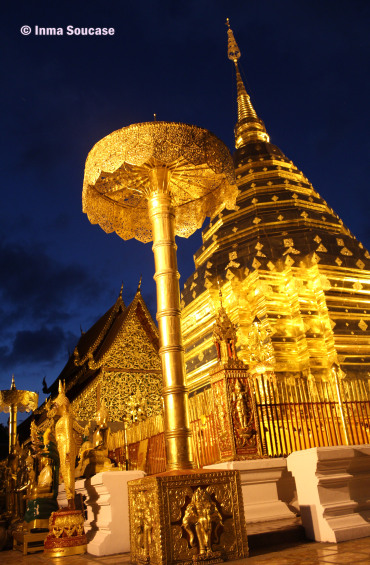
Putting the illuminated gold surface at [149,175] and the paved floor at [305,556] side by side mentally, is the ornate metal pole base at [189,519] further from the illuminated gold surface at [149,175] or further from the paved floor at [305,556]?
the illuminated gold surface at [149,175]

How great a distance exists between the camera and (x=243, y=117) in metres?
18.1

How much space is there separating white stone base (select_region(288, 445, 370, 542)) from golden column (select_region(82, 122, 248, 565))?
0.71m

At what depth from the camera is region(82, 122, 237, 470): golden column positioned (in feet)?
15.3

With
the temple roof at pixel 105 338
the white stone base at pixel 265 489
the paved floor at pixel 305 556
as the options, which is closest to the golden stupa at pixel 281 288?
the temple roof at pixel 105 338

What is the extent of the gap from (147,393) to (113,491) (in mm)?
7079

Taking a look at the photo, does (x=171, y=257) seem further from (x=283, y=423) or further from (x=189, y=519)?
(x=189, y=519)

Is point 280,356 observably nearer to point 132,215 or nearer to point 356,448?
point 132,215

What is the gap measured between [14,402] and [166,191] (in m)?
11.9

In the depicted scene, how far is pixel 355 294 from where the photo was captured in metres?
11.3

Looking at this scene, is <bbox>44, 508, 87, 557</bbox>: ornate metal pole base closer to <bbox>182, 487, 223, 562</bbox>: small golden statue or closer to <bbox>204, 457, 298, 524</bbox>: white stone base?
<bbox>204, 457, 298, 524</bbox>: white stone base

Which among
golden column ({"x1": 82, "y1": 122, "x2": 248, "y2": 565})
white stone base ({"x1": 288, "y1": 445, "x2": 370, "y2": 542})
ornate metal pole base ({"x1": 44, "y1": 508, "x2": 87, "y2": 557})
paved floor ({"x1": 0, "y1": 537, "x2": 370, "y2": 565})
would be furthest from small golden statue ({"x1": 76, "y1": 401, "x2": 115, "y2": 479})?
white stone base ({"x1": 288, "y1": 445, "x2": 370, "y2": 542})

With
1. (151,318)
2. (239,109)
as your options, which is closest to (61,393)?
(151,318)

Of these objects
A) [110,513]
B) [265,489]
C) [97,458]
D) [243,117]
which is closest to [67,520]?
[110,513]

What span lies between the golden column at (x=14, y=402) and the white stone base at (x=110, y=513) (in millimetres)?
10943
